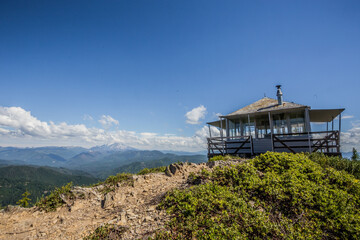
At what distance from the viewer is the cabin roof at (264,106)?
15.7m

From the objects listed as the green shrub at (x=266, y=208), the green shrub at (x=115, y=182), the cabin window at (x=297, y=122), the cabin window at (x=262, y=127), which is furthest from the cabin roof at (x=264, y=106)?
the green shrub at (x=115, y=182)

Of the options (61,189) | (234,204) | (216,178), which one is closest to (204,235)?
(234,204)

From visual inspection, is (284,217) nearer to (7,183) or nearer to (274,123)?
(274,123)

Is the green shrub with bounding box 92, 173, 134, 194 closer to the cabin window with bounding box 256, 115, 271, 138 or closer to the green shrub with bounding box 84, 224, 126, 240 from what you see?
the green shrub with bounding box 84, 224, 126, 240

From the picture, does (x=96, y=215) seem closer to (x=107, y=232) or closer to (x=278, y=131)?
(x=107, y=232)

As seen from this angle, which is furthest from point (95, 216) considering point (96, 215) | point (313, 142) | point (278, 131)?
point (278, 131)

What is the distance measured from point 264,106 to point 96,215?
58.6ft

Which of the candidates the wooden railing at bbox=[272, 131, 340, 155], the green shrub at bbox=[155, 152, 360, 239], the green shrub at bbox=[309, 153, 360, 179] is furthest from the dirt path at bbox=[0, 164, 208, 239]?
A: the wooden railing at bbox=[272, 131, 340, 155]

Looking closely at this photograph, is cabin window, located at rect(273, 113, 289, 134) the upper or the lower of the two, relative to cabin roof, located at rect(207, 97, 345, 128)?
lower

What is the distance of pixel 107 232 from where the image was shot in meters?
Result: 4.04

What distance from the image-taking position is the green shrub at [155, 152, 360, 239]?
3.60 metres

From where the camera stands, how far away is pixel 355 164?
8438 millimetres

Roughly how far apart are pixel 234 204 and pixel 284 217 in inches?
47.0

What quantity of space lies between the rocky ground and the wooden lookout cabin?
10.9m
